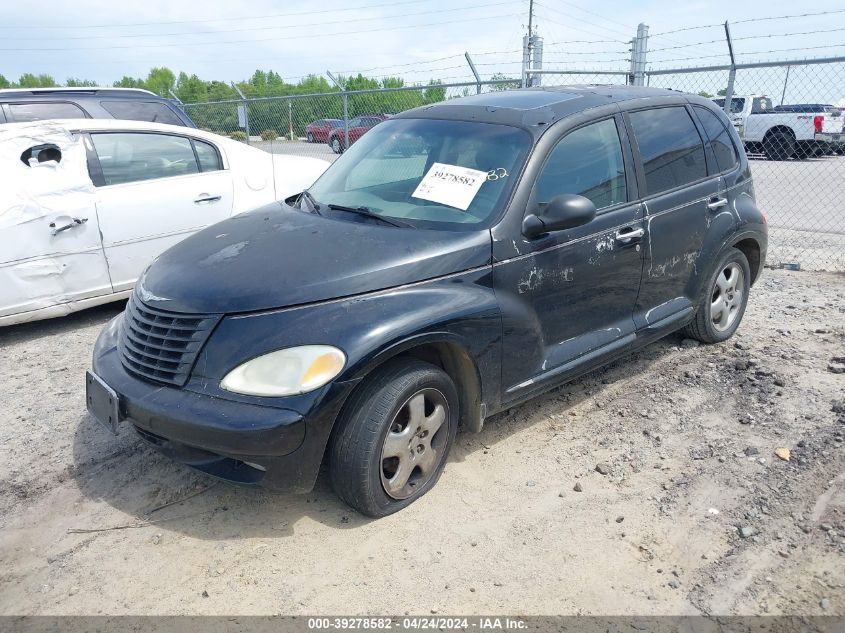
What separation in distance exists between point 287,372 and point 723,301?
11.6 ft

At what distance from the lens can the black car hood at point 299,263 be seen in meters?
3.06

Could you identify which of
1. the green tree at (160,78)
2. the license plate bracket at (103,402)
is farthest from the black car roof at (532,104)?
the green tree at (160,78)

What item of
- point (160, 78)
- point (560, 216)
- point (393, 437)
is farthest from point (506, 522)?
point (160, 78)

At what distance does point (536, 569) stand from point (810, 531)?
49.5 inches

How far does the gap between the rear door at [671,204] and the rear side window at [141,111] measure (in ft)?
19.0

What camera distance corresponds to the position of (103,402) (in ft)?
10.7

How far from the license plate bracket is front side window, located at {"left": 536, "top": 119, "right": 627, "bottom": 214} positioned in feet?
7.31

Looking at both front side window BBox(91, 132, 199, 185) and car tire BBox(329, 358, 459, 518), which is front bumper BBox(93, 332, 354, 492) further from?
front side window BBox(91, 132, 199, 185)

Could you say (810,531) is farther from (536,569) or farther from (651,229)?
(651,229)

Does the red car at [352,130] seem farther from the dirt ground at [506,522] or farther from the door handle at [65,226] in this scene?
the dirt ground at [506,522]

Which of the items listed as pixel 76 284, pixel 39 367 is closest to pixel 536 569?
pixel 39 367

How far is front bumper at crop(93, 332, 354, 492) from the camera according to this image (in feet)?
9.20

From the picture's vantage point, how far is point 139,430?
3193 millimetres

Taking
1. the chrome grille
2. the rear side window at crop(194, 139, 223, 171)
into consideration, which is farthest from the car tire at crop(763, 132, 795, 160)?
the chrome grille
